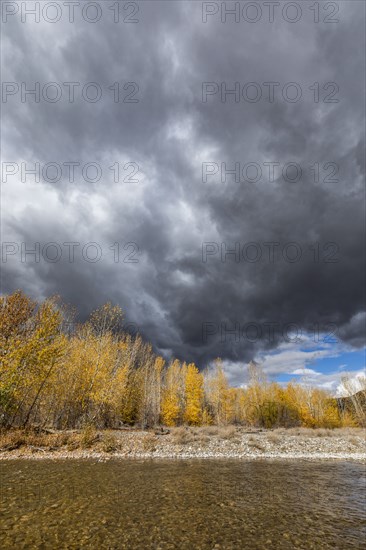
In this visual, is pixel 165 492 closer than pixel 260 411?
Yes

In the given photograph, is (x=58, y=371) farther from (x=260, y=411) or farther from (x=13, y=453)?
(x=260, y=411)

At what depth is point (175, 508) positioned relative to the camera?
10.3 m

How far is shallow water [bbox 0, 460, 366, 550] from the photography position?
7.63m

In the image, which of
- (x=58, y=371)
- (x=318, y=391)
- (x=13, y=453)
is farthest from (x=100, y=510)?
(x=318, y=391)

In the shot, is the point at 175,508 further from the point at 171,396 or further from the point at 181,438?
the point at 171,396

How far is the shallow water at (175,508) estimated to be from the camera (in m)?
7.63

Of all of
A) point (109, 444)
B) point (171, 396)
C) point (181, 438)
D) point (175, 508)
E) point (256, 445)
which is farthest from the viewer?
point (171, 396)

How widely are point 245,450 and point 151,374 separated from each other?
107ft

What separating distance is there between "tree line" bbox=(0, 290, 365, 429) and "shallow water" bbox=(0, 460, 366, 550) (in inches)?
335

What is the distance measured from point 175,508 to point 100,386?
24.3 m

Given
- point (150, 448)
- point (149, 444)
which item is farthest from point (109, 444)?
point (149, 444)

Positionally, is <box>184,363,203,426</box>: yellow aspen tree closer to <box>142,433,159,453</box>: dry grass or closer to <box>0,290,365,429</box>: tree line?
<box>0,290,365,429</box>: tree line

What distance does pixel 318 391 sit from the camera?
76.8 metres

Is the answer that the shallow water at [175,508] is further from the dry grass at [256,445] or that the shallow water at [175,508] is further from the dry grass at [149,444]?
the dry grass at [256,445]
